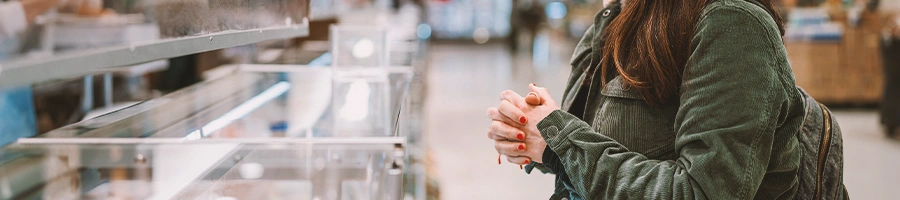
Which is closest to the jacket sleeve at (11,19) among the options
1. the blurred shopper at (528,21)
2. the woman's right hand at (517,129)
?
the woman's right hand at (517,129)

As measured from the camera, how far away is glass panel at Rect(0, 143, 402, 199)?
107 cm

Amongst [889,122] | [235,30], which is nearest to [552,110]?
[235,30]

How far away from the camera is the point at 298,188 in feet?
3.80

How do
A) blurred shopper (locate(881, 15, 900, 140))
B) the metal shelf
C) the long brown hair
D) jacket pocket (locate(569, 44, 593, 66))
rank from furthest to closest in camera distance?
blurred shopper (locate(881, 15, 900, 140))
jacket pocket (locate(569, 44, 593, 66))
the long brown hair
the metal shelf

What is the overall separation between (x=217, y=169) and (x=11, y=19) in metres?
0.48

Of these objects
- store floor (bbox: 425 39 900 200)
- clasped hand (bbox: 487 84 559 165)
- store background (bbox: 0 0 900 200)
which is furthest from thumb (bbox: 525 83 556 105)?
store floor (bbox: 425 39 900 200)

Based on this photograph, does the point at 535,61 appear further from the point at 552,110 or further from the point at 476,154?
the point at 552,110

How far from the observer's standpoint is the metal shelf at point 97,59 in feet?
2.14

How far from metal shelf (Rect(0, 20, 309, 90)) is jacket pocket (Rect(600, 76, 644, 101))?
618 mm

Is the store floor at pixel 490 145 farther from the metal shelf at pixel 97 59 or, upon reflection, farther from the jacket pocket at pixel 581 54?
the metal shelf at pixel 97 59

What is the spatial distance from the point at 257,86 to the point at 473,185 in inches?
113

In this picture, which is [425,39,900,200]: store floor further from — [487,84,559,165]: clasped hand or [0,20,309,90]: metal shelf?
[0,20,309,90]: metal shelf

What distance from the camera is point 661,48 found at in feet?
3.67

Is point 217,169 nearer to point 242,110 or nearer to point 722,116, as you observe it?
point 242,110
